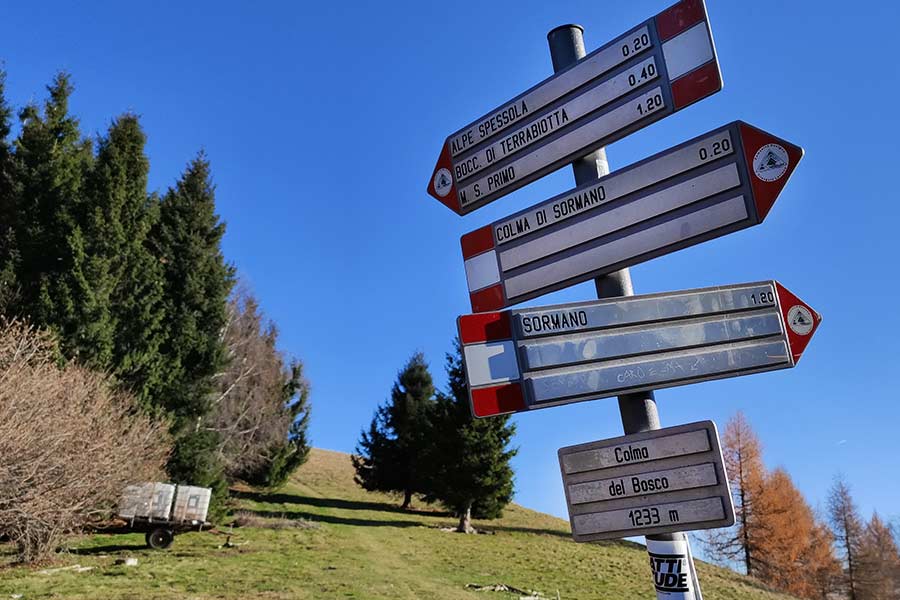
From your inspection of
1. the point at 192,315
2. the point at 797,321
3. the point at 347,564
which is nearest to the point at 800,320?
the point at 797,321

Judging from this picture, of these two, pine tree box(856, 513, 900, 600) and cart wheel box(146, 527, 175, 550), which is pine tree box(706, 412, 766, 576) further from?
cart wheel box(146, 527, 175, 550)

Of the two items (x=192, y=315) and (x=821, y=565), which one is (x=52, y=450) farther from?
(x=821, y=565)

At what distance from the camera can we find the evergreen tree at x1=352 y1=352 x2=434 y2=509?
3978 cm

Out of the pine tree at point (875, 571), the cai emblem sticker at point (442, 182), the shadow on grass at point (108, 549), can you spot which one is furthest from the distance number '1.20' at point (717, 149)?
the pine tree at point (875, 571)

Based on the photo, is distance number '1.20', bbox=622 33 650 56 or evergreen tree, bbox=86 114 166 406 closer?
distance number '1.20', bbox=622 33 650 56

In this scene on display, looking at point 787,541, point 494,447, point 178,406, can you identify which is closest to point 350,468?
point 494,447

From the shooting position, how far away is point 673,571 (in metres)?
2.89

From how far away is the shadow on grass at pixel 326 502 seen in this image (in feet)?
118

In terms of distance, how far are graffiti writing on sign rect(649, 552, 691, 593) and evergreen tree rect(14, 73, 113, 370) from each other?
2387cm

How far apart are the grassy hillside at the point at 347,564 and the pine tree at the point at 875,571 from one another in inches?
716

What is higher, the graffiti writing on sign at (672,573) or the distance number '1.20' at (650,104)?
the distance number '1.20' at (650,104)

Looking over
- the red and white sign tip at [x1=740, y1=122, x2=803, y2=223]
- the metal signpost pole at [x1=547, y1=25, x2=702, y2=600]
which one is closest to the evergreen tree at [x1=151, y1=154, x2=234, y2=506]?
the metal signpost pole at [x1=547, y1=25, x2=702, y2=600]

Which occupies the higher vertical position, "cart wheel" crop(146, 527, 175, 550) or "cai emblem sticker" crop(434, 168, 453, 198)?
"cai emblem sticker" crop(434, 168, 453, 198)

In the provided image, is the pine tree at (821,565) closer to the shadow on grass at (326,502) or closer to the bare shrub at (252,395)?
the shadow on grass at (326,502)
